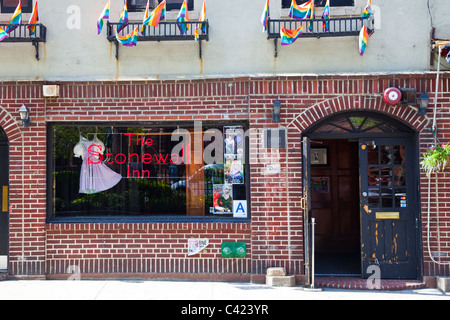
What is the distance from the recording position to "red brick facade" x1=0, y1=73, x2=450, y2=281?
24.5 feet

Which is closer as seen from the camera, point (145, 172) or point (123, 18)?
point (123, 18)

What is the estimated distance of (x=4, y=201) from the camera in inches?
310

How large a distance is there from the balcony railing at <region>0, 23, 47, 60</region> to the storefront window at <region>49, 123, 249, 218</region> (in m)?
1.43

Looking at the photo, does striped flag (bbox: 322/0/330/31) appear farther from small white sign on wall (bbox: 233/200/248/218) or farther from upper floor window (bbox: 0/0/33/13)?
upper floor window (bbox: 0/0/33/13)

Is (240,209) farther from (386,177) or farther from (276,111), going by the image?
(386,177)

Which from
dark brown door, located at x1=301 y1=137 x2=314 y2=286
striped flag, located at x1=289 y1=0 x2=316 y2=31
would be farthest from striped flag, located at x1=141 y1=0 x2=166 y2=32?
dark brown door, located at x1=301 y1=137 x2=314 y2=286

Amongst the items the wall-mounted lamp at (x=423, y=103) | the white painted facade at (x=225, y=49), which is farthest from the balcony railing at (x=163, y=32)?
the wall-mounted lamp at (x=423, y=103)

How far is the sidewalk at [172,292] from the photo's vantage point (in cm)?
661

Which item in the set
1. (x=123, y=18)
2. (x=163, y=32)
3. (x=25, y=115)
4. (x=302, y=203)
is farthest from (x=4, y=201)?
(x=302, y=203)

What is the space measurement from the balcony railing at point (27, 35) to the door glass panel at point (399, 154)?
6148 millimetres

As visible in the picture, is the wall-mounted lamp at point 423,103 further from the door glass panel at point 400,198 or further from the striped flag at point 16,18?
the striped flag at point 16,18

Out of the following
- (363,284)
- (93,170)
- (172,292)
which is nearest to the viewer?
(172,292)

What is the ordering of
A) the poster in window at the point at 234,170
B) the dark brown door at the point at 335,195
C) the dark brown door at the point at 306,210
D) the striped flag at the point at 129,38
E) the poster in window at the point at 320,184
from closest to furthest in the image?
the dark brown door at the point at 306,210 → the striped flag at the point at 129,38 → the poster in window at the point at 234,170 → the dark brown door at the point at 335,195 → the poster in window at the point at 320,184

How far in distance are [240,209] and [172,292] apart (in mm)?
1783
